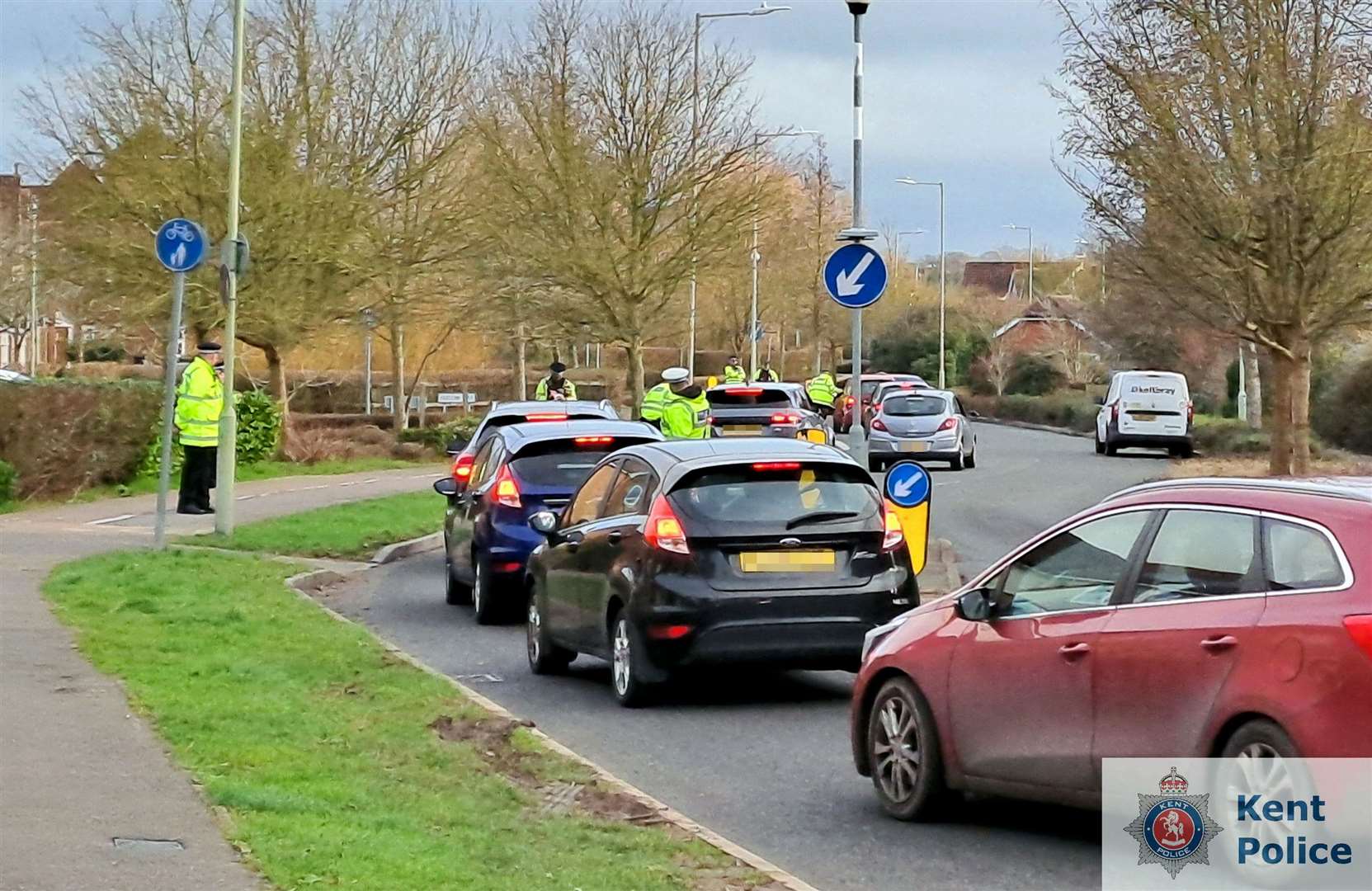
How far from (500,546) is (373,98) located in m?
25.0

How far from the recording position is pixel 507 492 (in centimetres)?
1584

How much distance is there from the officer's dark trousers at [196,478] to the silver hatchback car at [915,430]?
16.1 m

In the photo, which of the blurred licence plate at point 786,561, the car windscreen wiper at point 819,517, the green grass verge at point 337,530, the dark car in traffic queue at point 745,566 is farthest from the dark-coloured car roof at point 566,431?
the green grass verge at point 337,530

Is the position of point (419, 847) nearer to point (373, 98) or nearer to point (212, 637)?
point (212, 637)

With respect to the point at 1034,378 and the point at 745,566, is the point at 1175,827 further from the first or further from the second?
the point at 1034,378

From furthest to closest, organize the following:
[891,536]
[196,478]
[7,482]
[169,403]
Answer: [7,482]
[196,478]
[169,403]
[891,536]

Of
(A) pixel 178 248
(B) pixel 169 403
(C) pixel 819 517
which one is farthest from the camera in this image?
(A) pixel 178 248

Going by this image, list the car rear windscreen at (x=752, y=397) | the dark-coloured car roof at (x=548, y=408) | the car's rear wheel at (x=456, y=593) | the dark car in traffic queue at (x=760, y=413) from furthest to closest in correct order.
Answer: the car rear windscreen at (x=752, y=397), the dark car in traffic queue at (x=760, y=413), the dark-coloured car roof at (x=548, y=408), the car's rear wheel at (x=456, y=593)

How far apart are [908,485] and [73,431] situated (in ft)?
44.3

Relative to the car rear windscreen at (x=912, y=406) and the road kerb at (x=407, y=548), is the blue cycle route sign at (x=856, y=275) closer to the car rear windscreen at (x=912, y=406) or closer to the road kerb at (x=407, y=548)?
the road kerb at (x=407, y=548)

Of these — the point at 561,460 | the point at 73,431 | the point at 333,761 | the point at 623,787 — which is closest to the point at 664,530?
the point at 623,787

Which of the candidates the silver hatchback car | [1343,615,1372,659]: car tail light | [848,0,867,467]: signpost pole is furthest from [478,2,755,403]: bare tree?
[1343,615,1372,659]: car tail light

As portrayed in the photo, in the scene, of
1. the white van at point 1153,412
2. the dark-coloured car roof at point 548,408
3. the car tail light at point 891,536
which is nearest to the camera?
the car tail light at point 891,536

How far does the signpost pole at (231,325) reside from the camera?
20.5 meters
